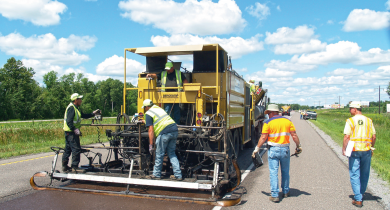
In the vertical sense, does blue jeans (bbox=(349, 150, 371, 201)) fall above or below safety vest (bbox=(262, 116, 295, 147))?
below

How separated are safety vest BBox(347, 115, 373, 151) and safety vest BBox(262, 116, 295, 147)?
106 cm

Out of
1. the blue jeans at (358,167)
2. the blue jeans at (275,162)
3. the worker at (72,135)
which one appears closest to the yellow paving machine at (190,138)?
the worker at (72,135)

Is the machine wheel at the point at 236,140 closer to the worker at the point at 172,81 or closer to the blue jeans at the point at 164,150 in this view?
the worker at the point at 172,81

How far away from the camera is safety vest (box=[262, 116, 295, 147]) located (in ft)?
18.8

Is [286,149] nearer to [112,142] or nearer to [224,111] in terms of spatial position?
[224,111]

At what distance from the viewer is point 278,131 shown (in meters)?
5.77

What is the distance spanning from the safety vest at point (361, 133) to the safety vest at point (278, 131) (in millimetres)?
1057

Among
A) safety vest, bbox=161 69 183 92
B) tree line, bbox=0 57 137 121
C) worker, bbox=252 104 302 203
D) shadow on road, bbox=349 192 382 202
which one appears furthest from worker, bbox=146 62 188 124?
tree line, bbox=0 57 137 121

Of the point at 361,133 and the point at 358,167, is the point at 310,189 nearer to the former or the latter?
the point at 358,167

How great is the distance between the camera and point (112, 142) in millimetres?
7695

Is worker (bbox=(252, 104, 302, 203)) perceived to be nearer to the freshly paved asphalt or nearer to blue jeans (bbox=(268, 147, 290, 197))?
blue jeans (bbox=(268, 147, 290, 197))

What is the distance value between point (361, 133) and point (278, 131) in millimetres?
1446

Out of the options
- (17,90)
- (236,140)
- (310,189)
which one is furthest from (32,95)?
(310,189)

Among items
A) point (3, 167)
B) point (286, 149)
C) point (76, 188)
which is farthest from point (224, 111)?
point (3, 167)
